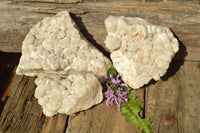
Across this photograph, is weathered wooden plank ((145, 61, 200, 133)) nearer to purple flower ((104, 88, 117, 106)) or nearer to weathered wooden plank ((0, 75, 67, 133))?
purple flower ((104, 88, 117, 106))

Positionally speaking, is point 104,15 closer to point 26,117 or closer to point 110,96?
point 110,96

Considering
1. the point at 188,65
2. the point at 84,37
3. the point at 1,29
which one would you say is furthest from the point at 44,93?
the point at 188,65

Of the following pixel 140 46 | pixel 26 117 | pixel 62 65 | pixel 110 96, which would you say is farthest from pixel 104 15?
pixel 26 117

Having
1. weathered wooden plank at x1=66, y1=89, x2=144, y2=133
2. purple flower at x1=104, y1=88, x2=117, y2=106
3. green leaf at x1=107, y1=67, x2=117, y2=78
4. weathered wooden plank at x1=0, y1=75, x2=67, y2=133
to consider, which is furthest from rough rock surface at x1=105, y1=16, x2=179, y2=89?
weathered wooden plank at x1=0, y1=75, x2=67, y2=133

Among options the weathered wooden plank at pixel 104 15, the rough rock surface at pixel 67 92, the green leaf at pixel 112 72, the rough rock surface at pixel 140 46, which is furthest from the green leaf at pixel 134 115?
the weathered wooden plank at pixel 104 15

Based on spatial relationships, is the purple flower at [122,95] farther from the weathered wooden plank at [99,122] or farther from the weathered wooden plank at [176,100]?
the weathered wooden plank at [176,100]

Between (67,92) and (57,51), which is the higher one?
(57,51)
